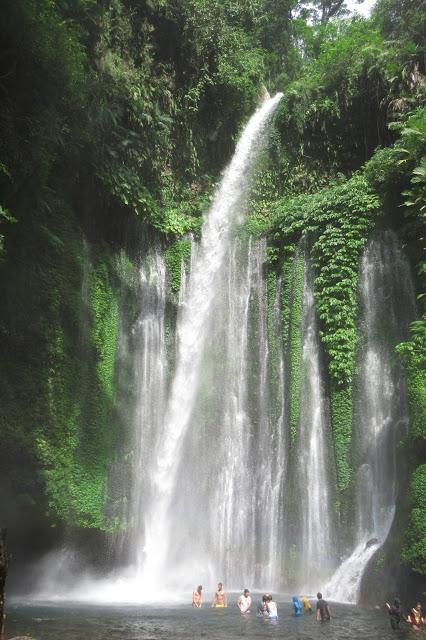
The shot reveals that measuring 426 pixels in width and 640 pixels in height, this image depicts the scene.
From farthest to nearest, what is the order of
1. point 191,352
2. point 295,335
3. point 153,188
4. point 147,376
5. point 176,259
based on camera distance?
point 153,188 → point 176,259 → point 191,352 → point 147,376 → point 295,335

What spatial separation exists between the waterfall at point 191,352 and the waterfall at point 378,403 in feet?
13.3

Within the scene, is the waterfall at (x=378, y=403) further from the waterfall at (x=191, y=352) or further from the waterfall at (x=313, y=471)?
the waterfall at (x=191, y=352)

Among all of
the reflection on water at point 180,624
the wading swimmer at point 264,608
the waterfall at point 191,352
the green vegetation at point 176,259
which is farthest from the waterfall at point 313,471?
the green vegetation at point 176,259

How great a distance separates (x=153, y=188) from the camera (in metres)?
19.8

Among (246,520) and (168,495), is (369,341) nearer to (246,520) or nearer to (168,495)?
(246,520)

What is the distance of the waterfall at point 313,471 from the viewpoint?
14109mm

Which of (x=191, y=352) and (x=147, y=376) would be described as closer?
(x=147, y=376)

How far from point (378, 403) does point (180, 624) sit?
8073 millimetres

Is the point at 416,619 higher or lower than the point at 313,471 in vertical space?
lower

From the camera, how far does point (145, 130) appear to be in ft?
62.4

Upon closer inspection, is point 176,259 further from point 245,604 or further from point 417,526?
point 417,526

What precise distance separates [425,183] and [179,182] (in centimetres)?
905

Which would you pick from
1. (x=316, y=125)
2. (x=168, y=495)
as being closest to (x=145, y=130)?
(x=316, y=125)

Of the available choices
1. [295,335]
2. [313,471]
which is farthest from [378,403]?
[295,335]
